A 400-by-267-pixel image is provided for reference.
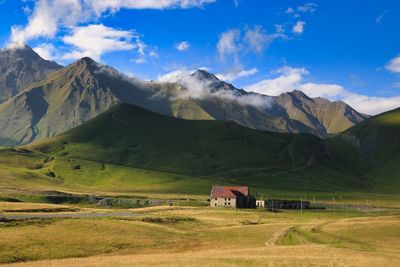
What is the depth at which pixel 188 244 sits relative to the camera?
75.1m

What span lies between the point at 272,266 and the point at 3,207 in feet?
285

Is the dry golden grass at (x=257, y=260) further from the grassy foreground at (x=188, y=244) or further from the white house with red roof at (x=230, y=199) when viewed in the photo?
the white house with red roof at (x=230, y=199)

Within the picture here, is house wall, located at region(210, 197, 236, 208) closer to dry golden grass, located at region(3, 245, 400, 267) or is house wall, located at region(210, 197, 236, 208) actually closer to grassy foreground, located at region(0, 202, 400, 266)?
grassy foreground, located at region(0, 202, 400, 266)

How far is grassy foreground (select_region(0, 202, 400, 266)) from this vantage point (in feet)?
176

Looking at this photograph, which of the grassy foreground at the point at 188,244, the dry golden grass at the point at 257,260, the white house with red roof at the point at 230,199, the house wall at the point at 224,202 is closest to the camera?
the dry golden grass at the point at 257,260

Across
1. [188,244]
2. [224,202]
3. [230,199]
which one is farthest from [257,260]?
[224,202]

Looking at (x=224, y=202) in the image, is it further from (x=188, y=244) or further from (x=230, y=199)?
(x=188, y=244)

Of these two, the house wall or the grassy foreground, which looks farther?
the house wall

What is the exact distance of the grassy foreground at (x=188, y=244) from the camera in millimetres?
53688

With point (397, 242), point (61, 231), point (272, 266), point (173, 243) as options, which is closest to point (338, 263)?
point (272, 266)

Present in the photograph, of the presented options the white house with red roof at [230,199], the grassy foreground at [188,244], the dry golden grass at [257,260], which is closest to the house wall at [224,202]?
the white house with red roof at [230,199]

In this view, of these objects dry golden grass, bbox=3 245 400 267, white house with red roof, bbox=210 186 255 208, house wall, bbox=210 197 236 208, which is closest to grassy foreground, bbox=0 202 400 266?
dry golden grass, bbox=3 245 400 267

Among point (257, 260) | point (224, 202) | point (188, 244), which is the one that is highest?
point (224, 202)

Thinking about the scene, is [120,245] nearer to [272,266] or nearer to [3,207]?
[272,266]
